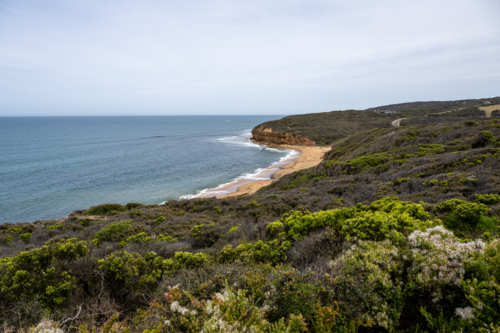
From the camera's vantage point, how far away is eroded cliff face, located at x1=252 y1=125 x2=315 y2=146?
61.8m

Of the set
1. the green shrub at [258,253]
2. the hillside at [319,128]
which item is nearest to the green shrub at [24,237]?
the green shrub at [258,253]

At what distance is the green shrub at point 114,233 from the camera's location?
30.7 feet

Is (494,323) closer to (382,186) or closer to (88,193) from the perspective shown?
(382,186)

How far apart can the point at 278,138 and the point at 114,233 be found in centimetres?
5875

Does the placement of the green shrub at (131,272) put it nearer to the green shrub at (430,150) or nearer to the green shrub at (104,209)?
the green shrub at (104,209)

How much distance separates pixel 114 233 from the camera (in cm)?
977

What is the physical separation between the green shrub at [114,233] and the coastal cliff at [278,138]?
53.9m

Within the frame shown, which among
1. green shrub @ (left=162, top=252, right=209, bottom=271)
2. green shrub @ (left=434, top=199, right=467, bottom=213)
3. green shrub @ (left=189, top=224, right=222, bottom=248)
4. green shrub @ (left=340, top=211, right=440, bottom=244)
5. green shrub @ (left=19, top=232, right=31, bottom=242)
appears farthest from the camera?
green shrub @ (left=19, top=232, right=31, bottom=242)

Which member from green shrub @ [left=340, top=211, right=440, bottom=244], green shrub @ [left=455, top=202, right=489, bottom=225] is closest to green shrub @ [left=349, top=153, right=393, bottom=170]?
green shrub @ [left=455, top=202, right=489, bottom=225]

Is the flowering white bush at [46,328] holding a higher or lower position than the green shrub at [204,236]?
higher

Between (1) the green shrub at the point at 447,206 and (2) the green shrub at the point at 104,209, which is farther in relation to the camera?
(2) the green shrub at the point at 104,209

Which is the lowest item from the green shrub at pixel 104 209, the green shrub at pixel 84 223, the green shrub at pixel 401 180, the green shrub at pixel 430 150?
the green shrub at pixel 104 209

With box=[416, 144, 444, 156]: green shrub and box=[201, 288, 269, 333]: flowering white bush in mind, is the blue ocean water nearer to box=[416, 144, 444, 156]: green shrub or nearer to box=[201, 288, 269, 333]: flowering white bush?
box=[416, 144, 444, 156]: green shrub

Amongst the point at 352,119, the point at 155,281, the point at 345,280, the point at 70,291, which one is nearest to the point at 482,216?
the point at 345,280
